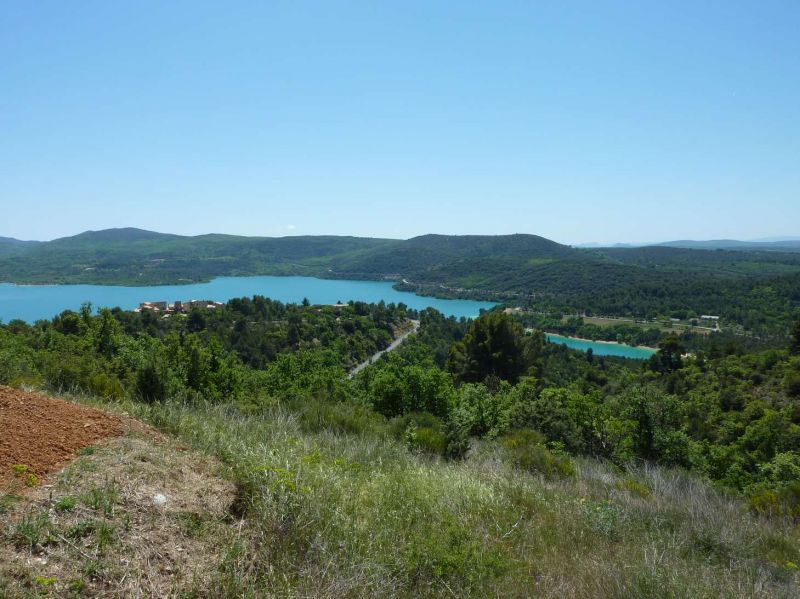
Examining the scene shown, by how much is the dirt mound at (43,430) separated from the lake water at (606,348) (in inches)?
2846

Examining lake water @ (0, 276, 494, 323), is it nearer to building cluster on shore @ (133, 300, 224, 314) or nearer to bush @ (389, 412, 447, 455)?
building cluster on shore @ (133, 300, 224, 314)

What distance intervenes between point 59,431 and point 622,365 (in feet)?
194

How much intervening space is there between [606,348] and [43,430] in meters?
83.1

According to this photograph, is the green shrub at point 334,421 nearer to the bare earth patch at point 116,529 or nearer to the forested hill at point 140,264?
the bare earth patch at point 116,529

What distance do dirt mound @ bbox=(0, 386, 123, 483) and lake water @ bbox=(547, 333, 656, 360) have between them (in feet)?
237

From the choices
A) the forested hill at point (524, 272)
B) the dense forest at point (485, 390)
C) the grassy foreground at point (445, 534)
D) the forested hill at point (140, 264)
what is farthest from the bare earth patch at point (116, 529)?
the forested hill at point (140, 264)

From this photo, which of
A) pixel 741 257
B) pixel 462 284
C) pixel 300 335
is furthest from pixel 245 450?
Result: pixel 741 257

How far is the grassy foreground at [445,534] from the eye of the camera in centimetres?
324

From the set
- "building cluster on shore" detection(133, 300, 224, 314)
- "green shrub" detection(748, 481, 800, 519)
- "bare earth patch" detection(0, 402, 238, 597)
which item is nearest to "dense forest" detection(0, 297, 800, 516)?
"green shrub" detection(748, 481, 800, 519)

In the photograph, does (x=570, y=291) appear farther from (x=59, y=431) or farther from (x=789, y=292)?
(x=59, y=431)

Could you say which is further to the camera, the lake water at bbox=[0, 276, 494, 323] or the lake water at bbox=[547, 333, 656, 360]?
the lake water at bbox=[0, 276, 494, 323]

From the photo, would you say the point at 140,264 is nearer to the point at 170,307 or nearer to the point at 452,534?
the point at 170,307

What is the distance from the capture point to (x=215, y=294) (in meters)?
116

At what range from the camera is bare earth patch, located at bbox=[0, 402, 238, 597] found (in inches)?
107
